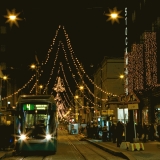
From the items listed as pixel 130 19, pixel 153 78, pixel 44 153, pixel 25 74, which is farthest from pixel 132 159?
pixel 25 74

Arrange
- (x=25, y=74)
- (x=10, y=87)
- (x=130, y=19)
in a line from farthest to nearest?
(x=25, y=74) → (x=10, y=87) → (x=130, y=19)

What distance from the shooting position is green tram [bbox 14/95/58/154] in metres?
24.9

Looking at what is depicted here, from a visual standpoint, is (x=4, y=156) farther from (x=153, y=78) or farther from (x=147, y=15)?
(x=147, y=15)

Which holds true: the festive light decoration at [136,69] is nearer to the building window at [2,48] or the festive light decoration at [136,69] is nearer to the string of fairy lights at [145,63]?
the string of fairy lights at [145,63]

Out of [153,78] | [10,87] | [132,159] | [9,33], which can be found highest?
[9,33]

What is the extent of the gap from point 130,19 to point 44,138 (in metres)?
33.7

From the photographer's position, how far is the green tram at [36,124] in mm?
24891

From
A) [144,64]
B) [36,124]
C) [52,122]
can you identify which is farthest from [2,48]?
[52,122]

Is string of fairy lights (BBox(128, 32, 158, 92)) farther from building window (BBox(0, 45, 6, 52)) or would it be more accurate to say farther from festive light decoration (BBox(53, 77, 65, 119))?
building window (BBox(0, 45, 6, 52))

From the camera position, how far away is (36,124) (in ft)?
83.6

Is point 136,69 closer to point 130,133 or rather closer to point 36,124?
point 130,133

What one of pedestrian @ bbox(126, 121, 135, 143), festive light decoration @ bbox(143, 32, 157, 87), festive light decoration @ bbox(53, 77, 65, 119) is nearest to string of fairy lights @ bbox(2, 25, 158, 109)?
festive light decoration @ bbox(143, 32, 157, 87)

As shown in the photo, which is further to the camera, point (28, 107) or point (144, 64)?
point (144, 64)

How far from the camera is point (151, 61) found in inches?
1499
